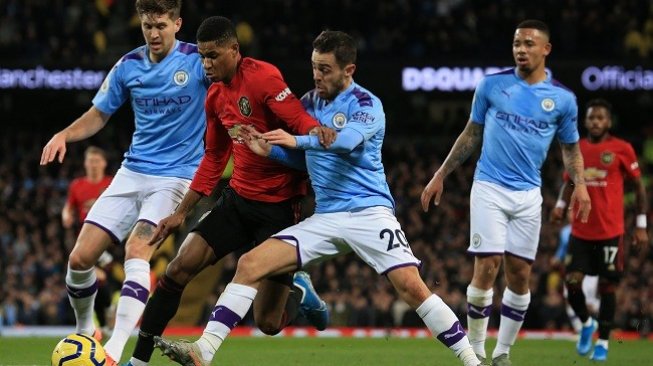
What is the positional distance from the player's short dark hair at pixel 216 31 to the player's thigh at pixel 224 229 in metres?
1.05

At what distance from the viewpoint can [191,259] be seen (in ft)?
23.2

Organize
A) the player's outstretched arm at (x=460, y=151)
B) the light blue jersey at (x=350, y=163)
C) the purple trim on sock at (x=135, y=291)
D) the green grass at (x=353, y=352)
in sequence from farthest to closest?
1. the green grass at (x=353, y=352)
2. the player's outstretched arm at (x=460, y=151)
3. the purple trim on sock at (x=135, y=291)
4. the light blue jersey at (x=350, y=163)

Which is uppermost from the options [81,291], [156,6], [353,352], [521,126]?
[156,6]

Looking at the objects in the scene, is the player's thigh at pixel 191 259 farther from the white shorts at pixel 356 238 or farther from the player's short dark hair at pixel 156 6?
the player's short dark hair at pixel 156 6

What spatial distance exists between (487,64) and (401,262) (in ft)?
48.0

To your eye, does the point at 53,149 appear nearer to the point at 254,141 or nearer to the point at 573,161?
the point at 254,141

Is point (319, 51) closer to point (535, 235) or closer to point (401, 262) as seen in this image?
point (401, 262)

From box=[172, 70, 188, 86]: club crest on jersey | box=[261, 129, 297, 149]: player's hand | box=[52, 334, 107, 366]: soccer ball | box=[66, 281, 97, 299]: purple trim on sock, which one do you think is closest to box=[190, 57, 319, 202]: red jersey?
box=[261, 129, 297, 149]: player's hand

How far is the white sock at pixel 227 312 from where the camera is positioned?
6.62 m

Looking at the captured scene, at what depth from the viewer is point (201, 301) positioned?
1955 centimetres

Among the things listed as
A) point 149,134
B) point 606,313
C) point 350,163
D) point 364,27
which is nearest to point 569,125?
point 350,163

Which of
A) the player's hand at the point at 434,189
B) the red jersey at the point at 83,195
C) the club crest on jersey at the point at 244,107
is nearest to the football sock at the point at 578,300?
the player's hand at the point at 434,189

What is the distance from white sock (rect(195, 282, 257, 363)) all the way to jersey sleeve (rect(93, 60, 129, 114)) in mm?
1993

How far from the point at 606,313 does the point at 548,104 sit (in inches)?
120
